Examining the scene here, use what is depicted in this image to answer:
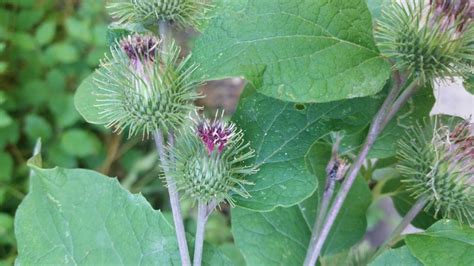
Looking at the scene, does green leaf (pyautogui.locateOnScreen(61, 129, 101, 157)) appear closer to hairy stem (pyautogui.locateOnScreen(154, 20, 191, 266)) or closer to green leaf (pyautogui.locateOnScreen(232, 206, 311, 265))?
green leaf (pyautogui.locateOnScreen(232, 206, 311, 265))

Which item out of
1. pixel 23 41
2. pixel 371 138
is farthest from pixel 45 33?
pixel 371 138

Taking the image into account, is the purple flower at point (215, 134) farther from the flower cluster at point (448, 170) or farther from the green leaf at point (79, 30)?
the green leaf at point (79, 30)

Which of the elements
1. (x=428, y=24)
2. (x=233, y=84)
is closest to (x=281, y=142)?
(x=428, y=24)

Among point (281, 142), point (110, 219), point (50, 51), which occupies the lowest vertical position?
point (50, 51)

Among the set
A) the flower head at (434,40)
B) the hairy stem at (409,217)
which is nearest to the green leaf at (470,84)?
the flower head at (434,40)

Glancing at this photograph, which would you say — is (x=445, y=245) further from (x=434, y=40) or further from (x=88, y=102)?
(x=88, y=102)

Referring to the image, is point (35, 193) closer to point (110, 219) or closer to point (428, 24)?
point (110, 219)
